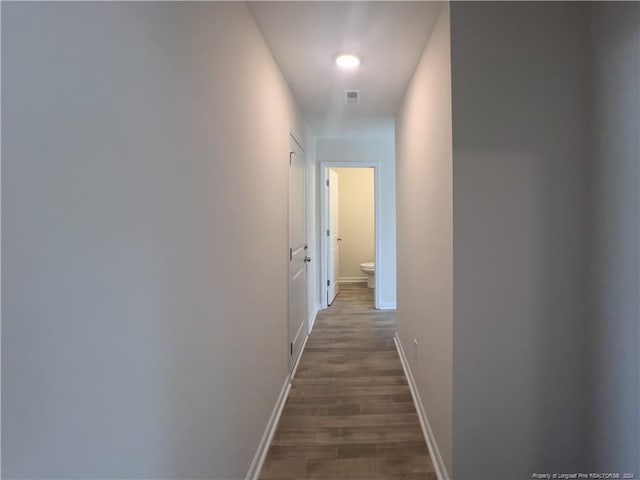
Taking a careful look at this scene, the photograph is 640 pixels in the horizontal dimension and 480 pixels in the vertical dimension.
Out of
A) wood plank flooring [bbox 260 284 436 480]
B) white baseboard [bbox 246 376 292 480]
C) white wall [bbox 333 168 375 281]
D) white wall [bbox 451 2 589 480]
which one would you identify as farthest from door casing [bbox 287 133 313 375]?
white wall [bbox 333 168 375 281]

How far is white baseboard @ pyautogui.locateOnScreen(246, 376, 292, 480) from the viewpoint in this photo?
1.54m

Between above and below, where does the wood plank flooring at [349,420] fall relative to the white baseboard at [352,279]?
below

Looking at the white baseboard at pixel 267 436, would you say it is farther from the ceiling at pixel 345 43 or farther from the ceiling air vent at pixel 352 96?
the ceiling air vent at pixel 352 96

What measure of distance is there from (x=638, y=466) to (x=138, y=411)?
1.76 m

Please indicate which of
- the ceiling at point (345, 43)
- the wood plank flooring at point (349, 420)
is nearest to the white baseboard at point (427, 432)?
the wood plank flooring at point (349, 420)

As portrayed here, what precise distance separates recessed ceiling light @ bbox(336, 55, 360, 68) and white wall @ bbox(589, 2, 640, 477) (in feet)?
3.86

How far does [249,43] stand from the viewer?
1.52m

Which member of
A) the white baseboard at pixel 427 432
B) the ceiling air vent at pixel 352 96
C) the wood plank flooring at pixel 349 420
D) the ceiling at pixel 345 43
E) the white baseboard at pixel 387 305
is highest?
the ceiling air vent at pixel 352 96

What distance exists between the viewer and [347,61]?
1997mm

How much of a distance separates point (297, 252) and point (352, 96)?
4.75 feet

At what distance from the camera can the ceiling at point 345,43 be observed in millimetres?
1496

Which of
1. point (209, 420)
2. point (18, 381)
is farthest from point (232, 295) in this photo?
point (18, 381)

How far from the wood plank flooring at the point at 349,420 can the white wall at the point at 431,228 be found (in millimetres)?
228

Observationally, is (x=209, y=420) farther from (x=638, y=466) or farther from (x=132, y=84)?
(x=638, y=466)
